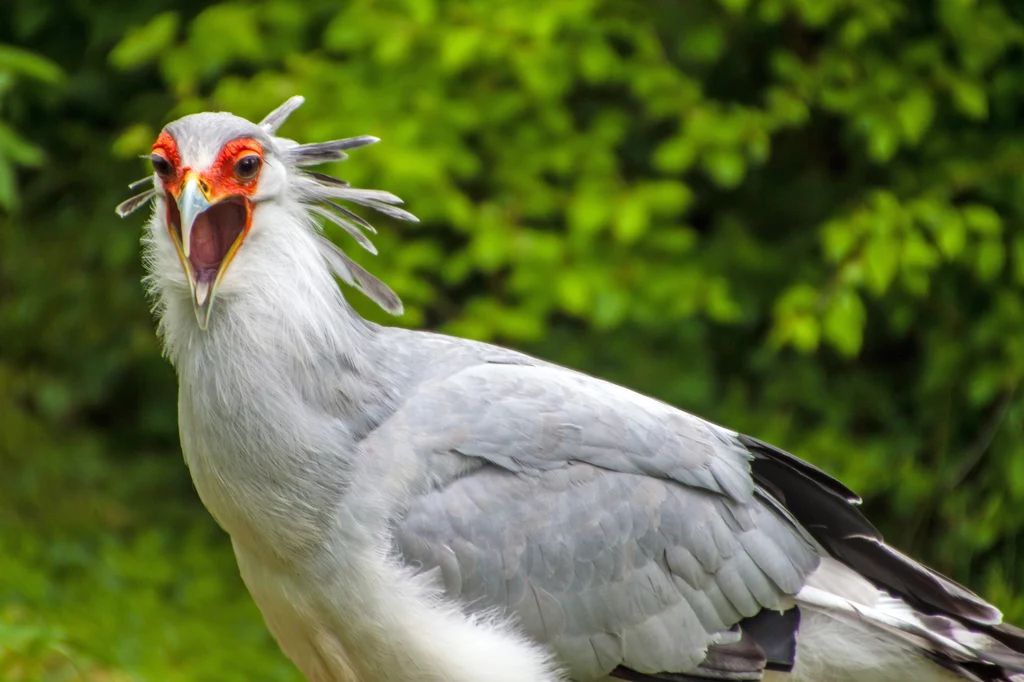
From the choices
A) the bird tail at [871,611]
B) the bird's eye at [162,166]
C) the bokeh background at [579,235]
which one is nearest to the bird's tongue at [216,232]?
the bird's eye at [162,166]

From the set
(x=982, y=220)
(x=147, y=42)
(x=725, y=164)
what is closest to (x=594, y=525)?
(x=725, y=164)

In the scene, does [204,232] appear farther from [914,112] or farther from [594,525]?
[914,112]

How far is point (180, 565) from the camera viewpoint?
573 centimetres

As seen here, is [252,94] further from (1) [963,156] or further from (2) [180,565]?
(1) [963,156]

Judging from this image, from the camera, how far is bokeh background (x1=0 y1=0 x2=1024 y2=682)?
4.94 m

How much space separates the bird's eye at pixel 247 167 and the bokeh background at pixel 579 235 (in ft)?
5.84

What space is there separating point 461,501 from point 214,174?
3.19 feet

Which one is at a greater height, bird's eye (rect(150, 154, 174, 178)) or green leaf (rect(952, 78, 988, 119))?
green leaf (rect(952, 78, 988, 119))

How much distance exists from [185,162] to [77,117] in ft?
14.1

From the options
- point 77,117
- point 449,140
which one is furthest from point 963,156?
point 77,117

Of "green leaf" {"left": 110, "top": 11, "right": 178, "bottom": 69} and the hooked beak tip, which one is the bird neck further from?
"green leaf" {"left": 110, "top": 11, "right": 178, "bottom": 69}

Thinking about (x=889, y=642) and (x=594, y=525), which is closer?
(x=594, y=525)

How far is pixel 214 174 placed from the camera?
8.86 feet

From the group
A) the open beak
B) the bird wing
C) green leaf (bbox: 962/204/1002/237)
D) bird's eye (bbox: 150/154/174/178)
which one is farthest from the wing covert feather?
green leaf (bbox: 962/204/1002/237)
